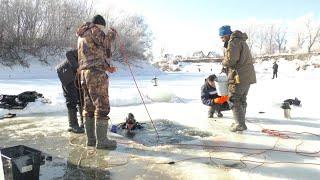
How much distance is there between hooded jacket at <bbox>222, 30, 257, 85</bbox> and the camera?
6168 millimetres

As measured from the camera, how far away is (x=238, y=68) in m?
6.29

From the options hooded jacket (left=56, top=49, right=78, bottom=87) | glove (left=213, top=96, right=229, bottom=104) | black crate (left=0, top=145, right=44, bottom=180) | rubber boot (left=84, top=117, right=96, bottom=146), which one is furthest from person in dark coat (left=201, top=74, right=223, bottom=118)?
black crate (left=0, top=145, right=44, bottom=180)

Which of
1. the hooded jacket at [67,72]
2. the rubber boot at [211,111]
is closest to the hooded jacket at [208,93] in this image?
the rubber boot at [211,111]

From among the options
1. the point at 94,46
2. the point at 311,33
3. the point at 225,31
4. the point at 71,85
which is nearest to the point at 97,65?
the point at 94,46

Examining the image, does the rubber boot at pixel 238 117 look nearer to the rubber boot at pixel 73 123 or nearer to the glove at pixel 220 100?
the glove at pixel 220 100

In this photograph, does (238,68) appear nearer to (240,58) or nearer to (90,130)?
(240,58)

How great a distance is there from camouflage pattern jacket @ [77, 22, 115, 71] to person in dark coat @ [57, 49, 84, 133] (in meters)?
0.83

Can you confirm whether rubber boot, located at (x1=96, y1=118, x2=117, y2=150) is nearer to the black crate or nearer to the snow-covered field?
the snow-covered field

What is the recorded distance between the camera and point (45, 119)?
25.5ft

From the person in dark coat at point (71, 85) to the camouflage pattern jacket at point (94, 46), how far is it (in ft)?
2.71

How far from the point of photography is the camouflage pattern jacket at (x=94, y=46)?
519cm

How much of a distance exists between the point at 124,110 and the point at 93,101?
3638 millimetres

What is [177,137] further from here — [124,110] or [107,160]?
[124,110]

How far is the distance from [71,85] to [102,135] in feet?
4.64
